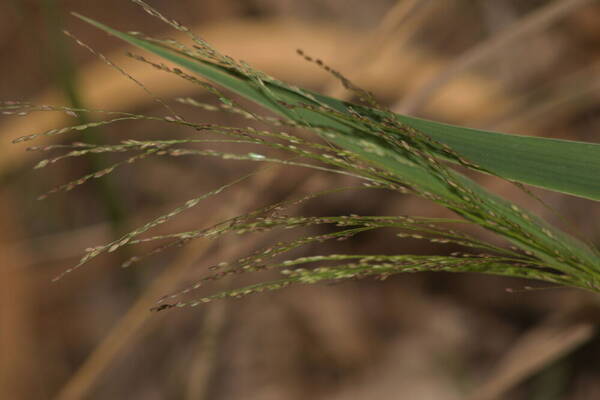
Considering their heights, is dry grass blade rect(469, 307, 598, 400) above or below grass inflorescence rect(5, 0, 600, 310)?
above

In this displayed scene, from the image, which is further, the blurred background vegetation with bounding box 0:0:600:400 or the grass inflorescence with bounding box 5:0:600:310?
the blurred background vegetation with bounding box 0:0:600:400

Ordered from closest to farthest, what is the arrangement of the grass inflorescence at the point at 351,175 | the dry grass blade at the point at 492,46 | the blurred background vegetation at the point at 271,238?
the grass inflorescence at the point at 351,175, the dry grass blade at the point at 492,46, the blurred background vegetation at the point at 271,238

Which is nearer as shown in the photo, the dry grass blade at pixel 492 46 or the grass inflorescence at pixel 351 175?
the grass inflorescence at pixel 351 175

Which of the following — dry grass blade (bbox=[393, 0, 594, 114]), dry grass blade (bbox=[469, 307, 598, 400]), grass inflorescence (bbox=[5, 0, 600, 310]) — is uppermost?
dry grass blade (bbox=[393, 0, 594, 114])

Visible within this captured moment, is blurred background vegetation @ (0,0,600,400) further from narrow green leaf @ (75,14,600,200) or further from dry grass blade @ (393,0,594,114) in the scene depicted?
narrow green leaf @ (75,14,600,200)

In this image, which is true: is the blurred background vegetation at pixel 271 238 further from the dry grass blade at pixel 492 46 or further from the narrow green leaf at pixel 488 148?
the narrow green leaf at pixel 488 148

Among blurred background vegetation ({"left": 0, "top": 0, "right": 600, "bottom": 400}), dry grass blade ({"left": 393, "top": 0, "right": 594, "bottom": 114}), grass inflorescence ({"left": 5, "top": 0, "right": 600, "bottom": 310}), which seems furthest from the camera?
blurred background vegetation ({"left": 0, "top": 0, "right": 600, "bottom": 400})

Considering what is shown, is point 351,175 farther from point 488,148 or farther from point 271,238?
point 271,238

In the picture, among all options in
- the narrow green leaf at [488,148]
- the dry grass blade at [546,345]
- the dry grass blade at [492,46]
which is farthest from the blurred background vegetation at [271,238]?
the narrow green leaf at [488,148]

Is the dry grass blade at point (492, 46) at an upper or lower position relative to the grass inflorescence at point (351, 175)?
upper

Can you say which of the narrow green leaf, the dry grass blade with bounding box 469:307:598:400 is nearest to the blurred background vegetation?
the dry grass blade with bounding box 469:307:598:400
